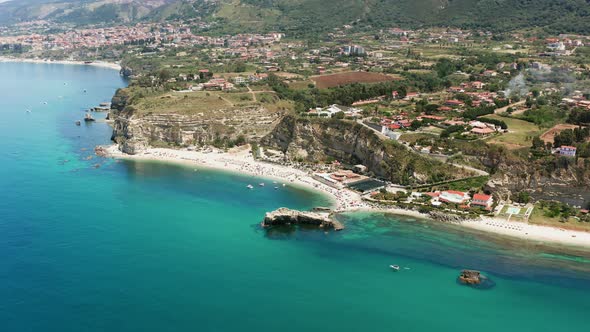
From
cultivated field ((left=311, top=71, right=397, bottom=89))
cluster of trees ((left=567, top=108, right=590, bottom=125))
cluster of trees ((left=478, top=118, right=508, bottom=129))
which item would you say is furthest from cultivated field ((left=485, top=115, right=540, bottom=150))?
cultivated field ((left=311, top=71, right=397, bottom=89))

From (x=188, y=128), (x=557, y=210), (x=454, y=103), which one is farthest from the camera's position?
(x=454, y=103)

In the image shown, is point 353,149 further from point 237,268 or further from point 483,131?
point 237,268

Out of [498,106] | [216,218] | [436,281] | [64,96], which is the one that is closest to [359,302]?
[436,281]

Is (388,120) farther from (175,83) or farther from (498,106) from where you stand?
(175,83)

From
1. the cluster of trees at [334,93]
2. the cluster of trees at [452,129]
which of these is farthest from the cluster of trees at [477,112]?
the cluster of trees at [334,93]


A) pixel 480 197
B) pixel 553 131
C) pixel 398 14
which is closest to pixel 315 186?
pixel 480 197

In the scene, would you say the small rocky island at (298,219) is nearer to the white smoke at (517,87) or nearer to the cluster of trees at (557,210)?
the cluster of trees at (557,210)
